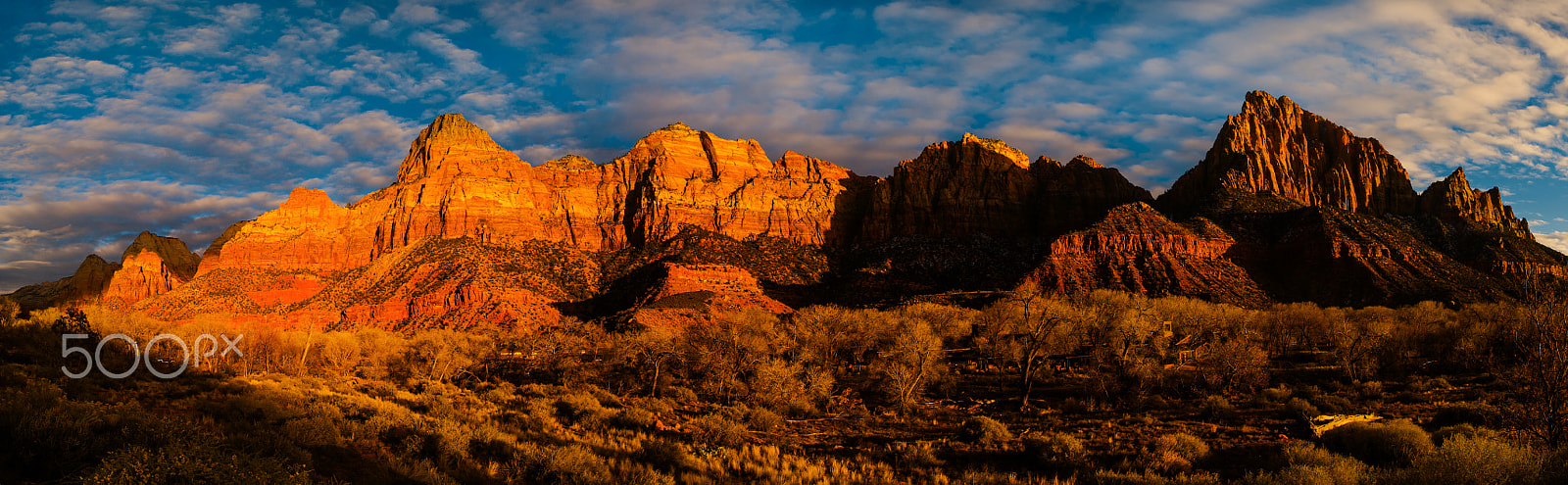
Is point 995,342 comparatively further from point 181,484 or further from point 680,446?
point 181,484

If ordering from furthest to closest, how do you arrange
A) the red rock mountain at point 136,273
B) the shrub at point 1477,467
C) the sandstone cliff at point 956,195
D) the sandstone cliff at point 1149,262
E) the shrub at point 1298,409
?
the sandstone cliff at point 956,195, the red rock mountain at point 136,273, the sandstone cliff at point 1149,262, the shrub at point 1298,409, the shrub at point 1477,467

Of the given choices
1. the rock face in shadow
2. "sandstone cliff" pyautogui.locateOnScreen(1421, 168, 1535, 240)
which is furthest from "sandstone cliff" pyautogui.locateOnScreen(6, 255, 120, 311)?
"sandstone cliff" pyautogui.locateOnScreen(1421, 168, 1535, 240)

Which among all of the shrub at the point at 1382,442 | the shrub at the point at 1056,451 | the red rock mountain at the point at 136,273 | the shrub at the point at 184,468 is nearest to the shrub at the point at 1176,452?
the shrub at the point at 1056,451

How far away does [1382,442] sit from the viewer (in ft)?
58.2

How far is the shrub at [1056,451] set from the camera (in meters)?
17.7

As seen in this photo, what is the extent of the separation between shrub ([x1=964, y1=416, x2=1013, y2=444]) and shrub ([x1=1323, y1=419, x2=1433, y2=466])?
346 inches

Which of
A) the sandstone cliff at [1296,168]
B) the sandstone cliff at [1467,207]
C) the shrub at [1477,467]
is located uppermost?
the sandstone cliff at [1296,168]

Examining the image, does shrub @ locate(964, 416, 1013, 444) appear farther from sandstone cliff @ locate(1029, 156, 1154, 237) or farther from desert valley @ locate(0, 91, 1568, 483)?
sandstone cliff @ locate(1029, 156, 1154, 237)

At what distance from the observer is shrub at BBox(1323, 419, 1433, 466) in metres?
16.4

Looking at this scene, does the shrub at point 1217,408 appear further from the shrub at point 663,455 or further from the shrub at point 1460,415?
the shrub at point 663,455

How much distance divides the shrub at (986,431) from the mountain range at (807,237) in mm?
53181

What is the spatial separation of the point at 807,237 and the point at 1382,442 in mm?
107948

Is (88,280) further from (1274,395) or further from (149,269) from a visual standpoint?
(1274,395)

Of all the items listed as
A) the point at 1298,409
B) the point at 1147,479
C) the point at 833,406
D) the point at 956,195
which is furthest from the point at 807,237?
the point at 1147,479
